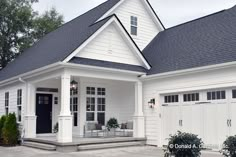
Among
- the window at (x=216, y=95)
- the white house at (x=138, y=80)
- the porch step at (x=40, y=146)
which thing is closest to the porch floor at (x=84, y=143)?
the porch step at (x=40, y=146)

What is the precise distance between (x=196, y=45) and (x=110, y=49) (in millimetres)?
3901

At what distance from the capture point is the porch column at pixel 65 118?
1284cm

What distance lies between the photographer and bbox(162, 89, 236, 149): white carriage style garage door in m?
12.0

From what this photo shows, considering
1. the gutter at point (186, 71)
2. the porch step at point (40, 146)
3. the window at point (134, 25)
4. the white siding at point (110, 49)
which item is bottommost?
the porch step at point (40, 146)

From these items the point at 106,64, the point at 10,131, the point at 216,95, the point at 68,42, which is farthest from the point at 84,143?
the point at 216,95

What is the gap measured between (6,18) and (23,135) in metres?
17.0

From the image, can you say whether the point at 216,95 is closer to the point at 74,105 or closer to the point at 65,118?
the point at 65,118

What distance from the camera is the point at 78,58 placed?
548 inches

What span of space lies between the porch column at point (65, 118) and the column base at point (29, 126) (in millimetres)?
3789

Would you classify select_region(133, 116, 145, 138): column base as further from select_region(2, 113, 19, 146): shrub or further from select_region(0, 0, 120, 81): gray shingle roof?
select_region(2, 113, 19, 146): shrub

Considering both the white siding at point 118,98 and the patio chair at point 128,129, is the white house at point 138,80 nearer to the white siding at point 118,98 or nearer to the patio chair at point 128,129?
the white siding at point 118,98

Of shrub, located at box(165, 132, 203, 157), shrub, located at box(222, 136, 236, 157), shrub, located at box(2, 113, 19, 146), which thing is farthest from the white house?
Answer: shrub, located at box(165, 132, 203, 157)

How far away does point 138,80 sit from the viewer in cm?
1570

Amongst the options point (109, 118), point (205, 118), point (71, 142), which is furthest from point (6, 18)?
point (205, 118)
